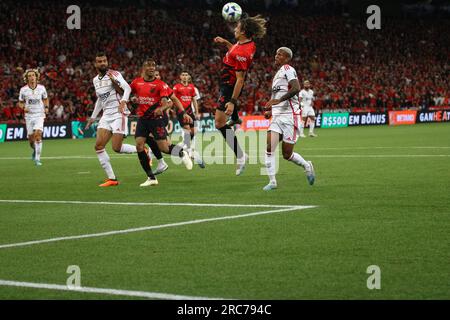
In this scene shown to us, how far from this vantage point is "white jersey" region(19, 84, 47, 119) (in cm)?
2175

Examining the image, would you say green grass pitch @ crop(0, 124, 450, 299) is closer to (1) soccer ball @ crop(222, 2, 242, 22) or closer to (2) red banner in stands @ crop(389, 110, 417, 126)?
(1) soccer ball @ crop(222, 2, 242, 22)

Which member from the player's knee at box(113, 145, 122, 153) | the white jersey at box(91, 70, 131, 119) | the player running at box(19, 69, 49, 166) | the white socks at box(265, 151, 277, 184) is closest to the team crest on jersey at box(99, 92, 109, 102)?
the white jersey at box(91, 70, 131, 119)

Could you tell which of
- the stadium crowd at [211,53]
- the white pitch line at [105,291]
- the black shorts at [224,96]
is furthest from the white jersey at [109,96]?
the stadium crowd at [211,53]

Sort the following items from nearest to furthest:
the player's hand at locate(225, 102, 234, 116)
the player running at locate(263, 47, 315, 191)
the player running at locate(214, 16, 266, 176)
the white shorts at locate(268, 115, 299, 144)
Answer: the player running at locate(263, 47, 315, 191) → the white shorts at locate(268, 115, 299, 144) → the player's hand at locate(225, 102, 234, 116) → the player running at locate(214, 16, 266, 176)

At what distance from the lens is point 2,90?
36938mm

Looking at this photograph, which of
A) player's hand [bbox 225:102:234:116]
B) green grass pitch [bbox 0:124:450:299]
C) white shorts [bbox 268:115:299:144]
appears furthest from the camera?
player's hand [bbox 225:102:234:116]

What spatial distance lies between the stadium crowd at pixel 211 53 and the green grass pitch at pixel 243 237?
23495 millimetres

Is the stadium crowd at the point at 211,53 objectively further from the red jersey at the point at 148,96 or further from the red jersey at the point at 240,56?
the red jersey at the point at 240,56

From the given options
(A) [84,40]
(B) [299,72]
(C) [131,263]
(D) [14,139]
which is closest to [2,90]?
(D) [14,139]

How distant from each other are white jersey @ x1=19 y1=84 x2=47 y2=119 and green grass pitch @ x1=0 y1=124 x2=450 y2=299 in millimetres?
5388

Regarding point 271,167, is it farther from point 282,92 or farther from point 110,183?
point 110,183

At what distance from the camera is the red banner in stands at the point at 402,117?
52.2m

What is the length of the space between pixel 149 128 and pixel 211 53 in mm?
37182

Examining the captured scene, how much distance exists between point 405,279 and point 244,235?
266cm
